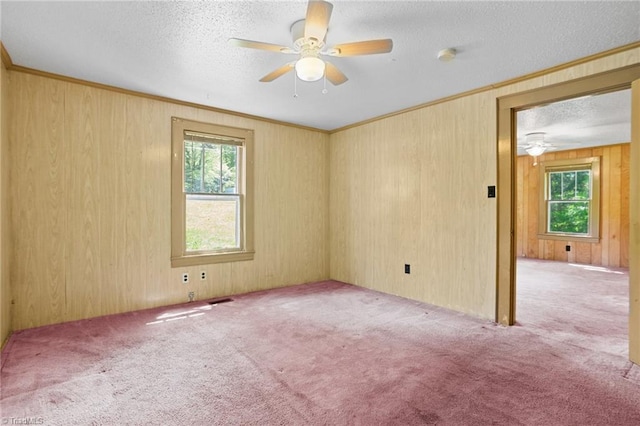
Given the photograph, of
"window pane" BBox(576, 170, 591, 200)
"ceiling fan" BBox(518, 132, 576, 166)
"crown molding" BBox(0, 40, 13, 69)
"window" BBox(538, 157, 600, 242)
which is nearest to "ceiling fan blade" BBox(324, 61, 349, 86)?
"crown molding" BBox(0, 40, 13, 69)

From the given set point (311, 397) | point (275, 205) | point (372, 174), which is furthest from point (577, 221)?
point (311, 397)

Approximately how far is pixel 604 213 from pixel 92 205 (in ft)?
29.9

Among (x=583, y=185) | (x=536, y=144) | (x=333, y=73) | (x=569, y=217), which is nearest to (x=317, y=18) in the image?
(x=333, y=73)

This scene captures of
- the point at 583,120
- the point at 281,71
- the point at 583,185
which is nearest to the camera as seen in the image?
the point at 281,71

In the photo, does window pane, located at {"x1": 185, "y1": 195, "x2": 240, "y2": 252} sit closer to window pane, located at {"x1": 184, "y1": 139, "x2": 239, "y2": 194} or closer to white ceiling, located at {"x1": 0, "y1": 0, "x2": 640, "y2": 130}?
window pane, located at {"x1": 184, "y1": 139, "x2": 239, "y2": 194}

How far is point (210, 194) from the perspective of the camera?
168 inches

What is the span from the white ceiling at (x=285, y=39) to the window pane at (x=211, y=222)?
4.57 ft

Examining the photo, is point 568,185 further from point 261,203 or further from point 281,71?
point 281,71

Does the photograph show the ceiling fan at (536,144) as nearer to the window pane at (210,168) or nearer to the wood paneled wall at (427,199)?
the wood paneled wall at (427,199)

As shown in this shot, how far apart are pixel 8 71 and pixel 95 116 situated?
2.36 ft

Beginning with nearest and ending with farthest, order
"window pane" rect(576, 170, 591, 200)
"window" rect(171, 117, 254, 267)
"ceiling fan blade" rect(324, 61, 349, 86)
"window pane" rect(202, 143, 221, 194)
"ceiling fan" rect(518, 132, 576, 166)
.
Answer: "ceiling fan blade" rect(324, 61, 349, 86), "window" rect(171, 117, 254, 267), "window pane" rect(202, 143, 221, 194), "ceiling fan" rect(518, 132, 576, 166), "window pane" rect(576, 170, 591, 200)

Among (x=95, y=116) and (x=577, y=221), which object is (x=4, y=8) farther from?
(x=577, y=221)

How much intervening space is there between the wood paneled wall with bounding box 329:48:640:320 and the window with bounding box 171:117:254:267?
1.59m

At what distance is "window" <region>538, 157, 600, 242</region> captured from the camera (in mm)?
6922
